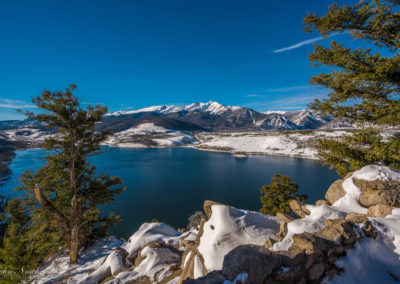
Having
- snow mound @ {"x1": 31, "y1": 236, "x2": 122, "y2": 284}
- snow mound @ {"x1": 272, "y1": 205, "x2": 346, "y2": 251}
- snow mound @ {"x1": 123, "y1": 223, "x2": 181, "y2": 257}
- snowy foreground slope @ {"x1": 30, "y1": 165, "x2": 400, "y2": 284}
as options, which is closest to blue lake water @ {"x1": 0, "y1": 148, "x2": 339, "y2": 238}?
snow mound @ {"x1": 31, "y1": 236, "x2": 122, "y2": 284}

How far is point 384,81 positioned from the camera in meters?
6.91

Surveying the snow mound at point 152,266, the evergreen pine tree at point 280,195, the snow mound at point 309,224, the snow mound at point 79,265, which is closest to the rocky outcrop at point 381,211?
the snow mound at point 309,224

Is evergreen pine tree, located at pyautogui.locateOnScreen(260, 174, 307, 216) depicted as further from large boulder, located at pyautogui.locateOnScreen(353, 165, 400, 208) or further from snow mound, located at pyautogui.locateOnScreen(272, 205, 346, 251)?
snow mound, located at pyautogui.locateOnScreen(272, 205, 346, 251)

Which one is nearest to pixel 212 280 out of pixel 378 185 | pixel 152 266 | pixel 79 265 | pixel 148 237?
pixel 152 266

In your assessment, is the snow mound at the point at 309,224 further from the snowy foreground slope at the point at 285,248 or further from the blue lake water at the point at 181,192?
the blue lake water at the point at 181,192

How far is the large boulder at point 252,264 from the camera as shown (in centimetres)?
369

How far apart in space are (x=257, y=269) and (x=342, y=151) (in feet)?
26.0

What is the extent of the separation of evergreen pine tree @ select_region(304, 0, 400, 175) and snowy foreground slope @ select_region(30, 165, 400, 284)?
1814 mm

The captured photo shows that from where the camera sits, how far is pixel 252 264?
12.4ft

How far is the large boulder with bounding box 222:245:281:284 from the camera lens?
3688mm

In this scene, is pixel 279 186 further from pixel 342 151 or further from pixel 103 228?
pixel 103 228

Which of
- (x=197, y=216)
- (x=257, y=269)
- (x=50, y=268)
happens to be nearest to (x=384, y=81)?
(x=257, y=269)

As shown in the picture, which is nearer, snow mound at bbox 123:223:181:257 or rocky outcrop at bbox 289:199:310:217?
rocky outcrop at bbox 289:199:310:217

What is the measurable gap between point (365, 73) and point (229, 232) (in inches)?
304
